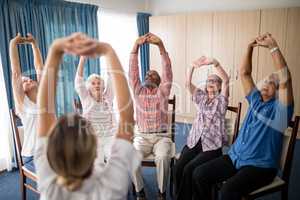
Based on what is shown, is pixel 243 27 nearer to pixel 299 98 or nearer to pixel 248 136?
pixel 299 98

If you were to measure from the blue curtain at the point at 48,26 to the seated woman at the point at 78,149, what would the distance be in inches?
93.2

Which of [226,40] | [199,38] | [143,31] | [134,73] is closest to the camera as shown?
[134,73]

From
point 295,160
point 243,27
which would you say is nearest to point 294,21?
point 243,27

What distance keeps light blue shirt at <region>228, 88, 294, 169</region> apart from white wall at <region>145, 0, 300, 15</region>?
2.96 meters

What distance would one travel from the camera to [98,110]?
8.59 ft

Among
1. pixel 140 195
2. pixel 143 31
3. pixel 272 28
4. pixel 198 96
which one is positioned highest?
pixel 143 31

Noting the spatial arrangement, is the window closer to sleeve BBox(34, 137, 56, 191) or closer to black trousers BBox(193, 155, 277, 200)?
black trousers BBox(193, 155, 277, 200)

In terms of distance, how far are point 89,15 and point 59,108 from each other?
1.40 metres

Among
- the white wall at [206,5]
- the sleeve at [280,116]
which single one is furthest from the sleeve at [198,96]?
the white wall at [206,5]

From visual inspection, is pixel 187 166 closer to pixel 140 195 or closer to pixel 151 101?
pixel 140 195

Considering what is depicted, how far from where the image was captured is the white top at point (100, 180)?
0.97 metres

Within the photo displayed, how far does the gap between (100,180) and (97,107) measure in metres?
1.64

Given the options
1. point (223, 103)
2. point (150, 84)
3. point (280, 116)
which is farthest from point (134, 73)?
point (280, 116)

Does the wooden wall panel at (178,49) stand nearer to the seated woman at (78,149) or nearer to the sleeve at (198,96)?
the sleeve at (198,96)
